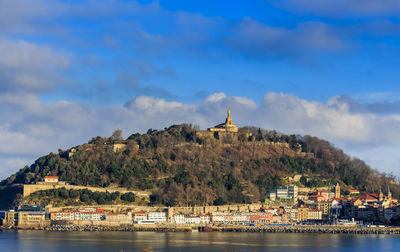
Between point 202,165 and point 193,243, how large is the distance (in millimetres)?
40060

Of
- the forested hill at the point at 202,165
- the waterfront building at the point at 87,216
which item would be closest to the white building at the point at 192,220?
the forested hill at the point at 202,165

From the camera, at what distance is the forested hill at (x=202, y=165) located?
9550 cm

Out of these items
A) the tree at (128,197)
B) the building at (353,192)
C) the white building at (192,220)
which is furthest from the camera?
the building at (353,192)

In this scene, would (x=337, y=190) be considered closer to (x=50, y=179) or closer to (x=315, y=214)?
(x=315, y=214)

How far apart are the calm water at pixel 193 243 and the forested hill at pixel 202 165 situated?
70.2ft

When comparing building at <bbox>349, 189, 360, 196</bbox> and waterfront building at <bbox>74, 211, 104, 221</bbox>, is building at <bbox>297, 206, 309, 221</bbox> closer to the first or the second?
building at <bbox>349, 189, 360, 196</bbox>

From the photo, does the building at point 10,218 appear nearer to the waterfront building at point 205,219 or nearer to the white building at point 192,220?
the white building at point 192,220

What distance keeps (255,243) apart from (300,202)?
3793cm

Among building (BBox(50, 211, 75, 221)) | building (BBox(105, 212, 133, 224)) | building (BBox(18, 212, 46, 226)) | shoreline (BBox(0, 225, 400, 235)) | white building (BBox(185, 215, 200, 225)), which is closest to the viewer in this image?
shoreline (BBox(0, 225, 400, 235))

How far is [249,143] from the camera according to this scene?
112812mm

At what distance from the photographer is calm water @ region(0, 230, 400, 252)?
192 feet

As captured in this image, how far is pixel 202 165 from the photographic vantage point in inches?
4080

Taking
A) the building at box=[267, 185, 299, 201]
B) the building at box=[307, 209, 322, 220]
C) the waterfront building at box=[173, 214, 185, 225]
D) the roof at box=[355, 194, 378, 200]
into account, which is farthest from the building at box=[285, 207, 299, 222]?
the waterfront building at box=[173, 214, 185, 225]

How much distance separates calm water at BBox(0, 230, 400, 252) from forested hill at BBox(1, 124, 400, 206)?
2140 cm
